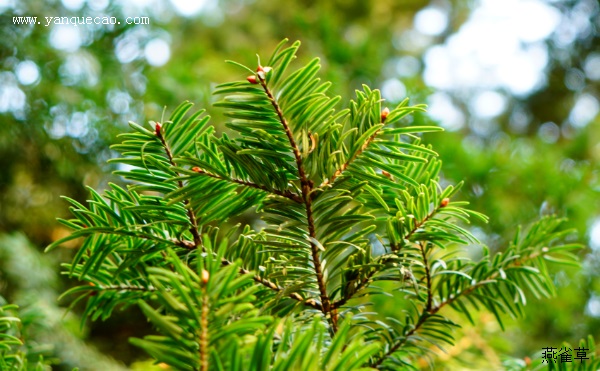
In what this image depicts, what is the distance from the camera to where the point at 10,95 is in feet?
3.42

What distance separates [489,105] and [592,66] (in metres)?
0.46

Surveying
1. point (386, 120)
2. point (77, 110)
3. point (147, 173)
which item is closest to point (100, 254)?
point (147, 173)

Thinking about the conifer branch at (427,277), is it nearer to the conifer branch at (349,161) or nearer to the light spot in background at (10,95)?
the conifer branch at (349,161)

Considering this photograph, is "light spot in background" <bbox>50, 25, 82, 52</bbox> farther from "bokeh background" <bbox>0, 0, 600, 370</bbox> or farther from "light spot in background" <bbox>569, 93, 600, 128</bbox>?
"light spot in background" <bbox>569, 93, 600, 128</bbox>

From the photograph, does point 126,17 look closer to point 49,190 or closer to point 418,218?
point 49,190

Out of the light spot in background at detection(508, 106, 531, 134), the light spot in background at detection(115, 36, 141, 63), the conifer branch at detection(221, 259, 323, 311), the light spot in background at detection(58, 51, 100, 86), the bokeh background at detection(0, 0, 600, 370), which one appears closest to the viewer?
the conifer branch at detection(221, 259, 323, 311)

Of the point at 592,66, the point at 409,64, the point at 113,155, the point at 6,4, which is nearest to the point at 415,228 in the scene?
the point at 113,155

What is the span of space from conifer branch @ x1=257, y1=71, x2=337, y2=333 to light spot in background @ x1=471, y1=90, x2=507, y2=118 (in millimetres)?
2239

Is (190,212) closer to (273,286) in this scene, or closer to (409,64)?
→ (273,286)

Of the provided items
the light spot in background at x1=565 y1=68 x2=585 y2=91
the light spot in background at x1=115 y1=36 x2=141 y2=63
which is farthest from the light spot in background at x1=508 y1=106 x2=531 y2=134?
the light spot in background at x1=115 y1=36 x2=141 y2=63

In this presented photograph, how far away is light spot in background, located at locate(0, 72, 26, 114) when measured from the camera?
40.8 inches

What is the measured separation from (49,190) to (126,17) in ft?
1.46

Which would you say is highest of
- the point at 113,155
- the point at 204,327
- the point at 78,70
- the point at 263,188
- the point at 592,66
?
the point at 592,66

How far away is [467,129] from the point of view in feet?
7.32
